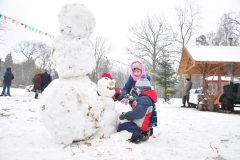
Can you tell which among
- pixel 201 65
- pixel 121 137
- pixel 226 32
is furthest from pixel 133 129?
pixel 226 32

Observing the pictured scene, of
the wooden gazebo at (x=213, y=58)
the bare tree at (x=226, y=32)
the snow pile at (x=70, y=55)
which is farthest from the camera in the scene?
the bare tree at (x=226, y=32)

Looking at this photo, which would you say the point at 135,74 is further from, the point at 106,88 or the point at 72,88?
the point at 72,88

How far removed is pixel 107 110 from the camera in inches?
106

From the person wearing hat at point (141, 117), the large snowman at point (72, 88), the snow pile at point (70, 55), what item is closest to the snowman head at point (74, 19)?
the large snowman at point (72, 88)

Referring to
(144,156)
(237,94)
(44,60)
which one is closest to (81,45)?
(144,156)

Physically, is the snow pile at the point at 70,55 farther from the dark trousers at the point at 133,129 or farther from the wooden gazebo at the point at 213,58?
the wooden gazebo at the point at 213,58

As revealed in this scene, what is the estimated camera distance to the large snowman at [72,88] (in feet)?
6.66

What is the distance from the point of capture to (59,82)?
2207mm

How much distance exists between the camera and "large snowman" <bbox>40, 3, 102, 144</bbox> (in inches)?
80.0

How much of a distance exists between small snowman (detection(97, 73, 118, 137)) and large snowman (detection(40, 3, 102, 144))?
297 millimetres

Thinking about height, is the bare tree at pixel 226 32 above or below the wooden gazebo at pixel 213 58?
above

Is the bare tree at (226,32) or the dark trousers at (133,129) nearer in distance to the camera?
the dark trousers at (133,129)

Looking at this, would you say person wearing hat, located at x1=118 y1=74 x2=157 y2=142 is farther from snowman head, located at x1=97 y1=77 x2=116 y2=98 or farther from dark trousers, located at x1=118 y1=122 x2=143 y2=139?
snowman head, located at x1=97 y1=77 x2=116 y2=98

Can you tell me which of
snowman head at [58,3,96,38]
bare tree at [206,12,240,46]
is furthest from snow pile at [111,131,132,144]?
bare tree at [206,12,240,46]
